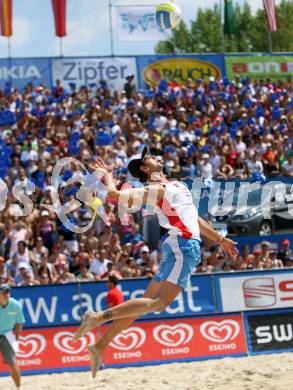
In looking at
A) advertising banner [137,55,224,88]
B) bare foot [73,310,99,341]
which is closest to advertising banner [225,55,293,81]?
advertising banner [137,55,224,88]

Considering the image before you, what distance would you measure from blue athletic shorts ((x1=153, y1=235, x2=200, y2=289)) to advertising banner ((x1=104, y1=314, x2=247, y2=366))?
5901mm

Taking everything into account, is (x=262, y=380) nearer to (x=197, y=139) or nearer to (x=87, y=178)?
(x=87, y=178)

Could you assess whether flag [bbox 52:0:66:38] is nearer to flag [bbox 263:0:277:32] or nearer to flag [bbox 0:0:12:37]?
flag [bbox 0:0:12:37]

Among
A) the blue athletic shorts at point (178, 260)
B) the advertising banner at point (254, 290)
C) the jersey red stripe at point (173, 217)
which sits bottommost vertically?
the advertising banner at point (254, 290)

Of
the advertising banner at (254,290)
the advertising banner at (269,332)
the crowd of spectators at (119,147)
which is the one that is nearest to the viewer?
the advertising banner at (254,290)

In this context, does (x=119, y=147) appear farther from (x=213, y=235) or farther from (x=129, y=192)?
(x=129, y=192)

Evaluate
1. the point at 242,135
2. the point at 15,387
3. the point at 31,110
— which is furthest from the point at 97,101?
the point at 15,387

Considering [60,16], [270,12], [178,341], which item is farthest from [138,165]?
[270,12]

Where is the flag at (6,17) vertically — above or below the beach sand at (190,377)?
above

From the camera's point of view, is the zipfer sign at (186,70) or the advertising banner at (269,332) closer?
the advertising banner at (269,332)

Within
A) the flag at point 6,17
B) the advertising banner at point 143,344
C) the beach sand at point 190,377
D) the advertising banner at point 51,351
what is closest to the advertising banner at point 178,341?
the advertising banner at point 143,344

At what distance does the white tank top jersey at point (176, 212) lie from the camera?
778 cm

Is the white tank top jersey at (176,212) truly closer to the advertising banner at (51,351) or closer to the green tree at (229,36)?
the advertising banner at (51,351)

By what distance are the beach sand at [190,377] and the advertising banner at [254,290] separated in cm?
88
